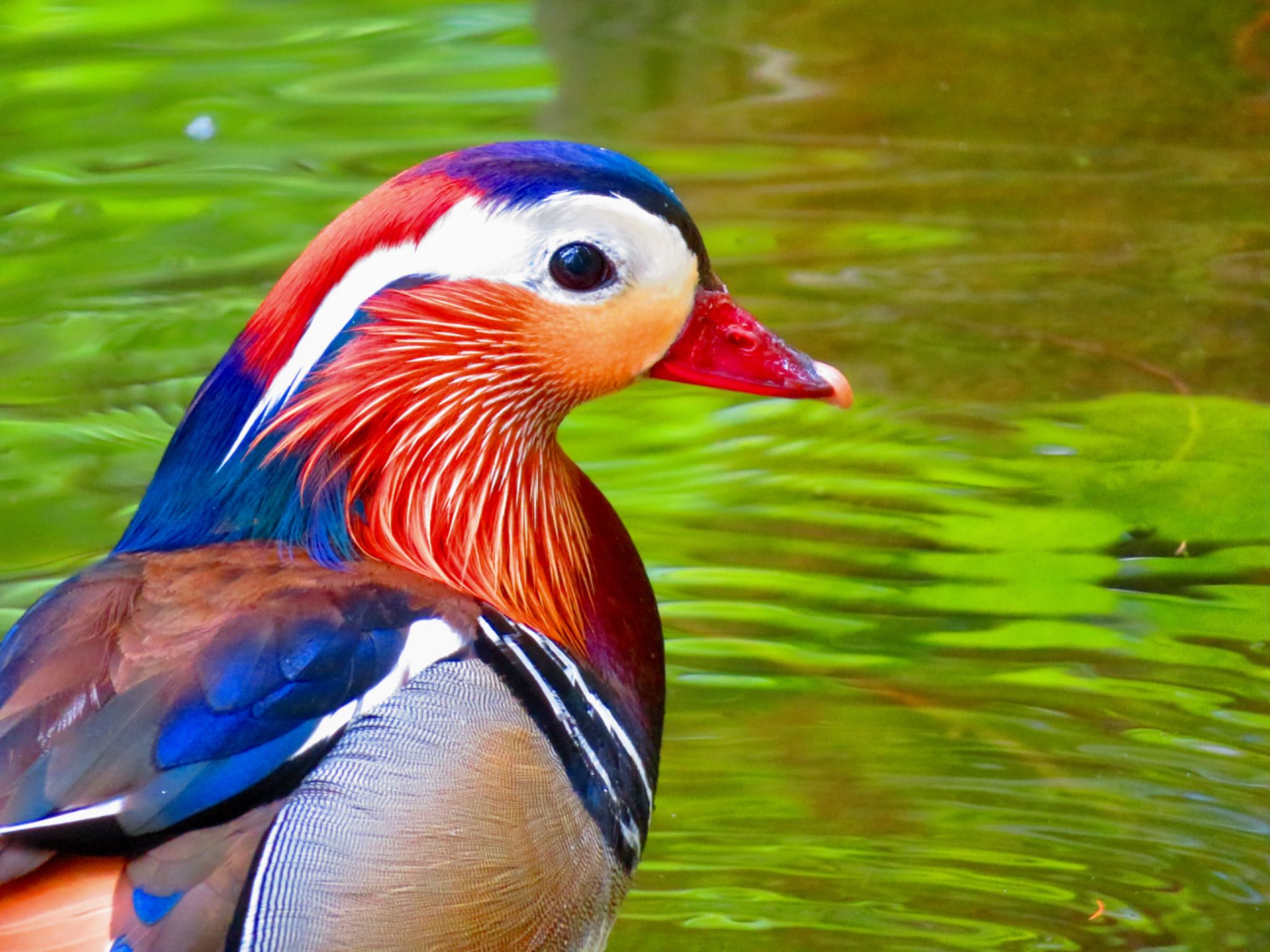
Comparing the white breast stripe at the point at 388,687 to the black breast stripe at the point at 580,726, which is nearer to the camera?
the white breast stripe at the point at 388,687

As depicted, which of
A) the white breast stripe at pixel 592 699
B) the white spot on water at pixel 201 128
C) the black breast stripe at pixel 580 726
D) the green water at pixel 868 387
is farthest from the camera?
the white spot on water at pixel 201 128

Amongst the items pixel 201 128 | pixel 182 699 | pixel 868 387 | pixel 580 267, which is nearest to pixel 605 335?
pixel 580 267

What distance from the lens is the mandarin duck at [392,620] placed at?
2242mm

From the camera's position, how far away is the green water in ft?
11.0

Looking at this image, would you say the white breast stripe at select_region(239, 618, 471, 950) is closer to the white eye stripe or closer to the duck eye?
the white eye stripe

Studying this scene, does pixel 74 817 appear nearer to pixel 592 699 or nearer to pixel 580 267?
pixel 592 699

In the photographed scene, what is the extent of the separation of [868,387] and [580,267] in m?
2.62

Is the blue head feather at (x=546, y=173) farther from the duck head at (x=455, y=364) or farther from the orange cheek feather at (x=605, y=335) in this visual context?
the orange cheek feather at (x=605, y=335)

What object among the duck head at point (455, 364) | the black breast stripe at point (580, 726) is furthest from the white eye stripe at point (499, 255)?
the black breast stripe at point (580, 726)

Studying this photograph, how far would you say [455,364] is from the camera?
9.08ft

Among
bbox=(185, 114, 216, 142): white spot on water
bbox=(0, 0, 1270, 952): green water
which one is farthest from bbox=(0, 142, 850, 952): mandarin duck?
bbox=(185, 114, 216, 142): white spot on water

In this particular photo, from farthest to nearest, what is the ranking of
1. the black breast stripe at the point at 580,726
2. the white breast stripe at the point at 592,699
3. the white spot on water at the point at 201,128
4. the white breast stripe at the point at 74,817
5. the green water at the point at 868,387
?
the white spot on water at the point at 201,128
the green water at the point at 868,387
the white breast stripe at the point at 592,699
the black breast stripe at the point at 580,726
the white breast stripe at the point at 74,817

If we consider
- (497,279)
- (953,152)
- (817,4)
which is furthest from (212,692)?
(817,4)

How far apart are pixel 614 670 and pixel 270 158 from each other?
4.54m
